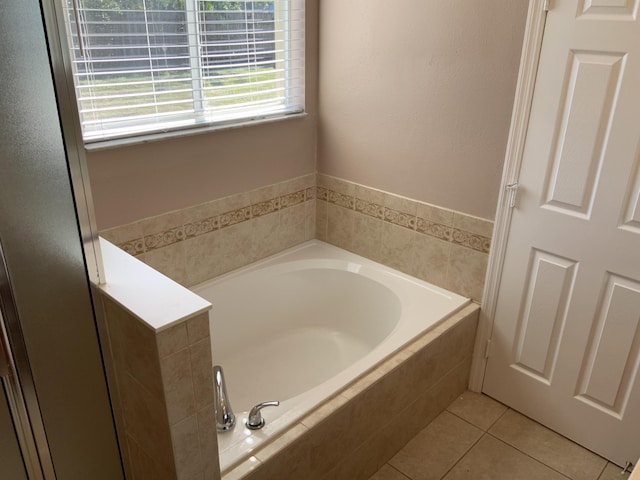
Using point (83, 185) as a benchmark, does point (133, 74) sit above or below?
above

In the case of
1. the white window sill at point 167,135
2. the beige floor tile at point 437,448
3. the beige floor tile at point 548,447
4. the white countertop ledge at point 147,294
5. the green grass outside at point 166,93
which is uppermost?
the green grass outside at point 166,93

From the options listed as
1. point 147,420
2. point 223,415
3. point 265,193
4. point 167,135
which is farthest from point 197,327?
point 265,193

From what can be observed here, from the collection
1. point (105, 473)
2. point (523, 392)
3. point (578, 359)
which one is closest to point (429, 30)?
point (578, 359)

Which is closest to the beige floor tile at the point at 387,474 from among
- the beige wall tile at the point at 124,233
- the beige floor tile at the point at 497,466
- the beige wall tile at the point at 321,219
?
the beige floor tile at the point at 497,466

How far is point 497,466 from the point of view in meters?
2.11

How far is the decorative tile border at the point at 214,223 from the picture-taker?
7.14 feet

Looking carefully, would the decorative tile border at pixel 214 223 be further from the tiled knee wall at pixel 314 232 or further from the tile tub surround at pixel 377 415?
the tile tub surround at pixel 377 415

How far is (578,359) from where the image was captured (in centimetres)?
Answer: 209

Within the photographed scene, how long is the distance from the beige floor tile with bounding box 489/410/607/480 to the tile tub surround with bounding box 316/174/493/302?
55cm

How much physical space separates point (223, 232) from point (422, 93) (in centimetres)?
106

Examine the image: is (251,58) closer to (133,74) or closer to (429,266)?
(133,74)

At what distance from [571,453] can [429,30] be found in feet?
5.90

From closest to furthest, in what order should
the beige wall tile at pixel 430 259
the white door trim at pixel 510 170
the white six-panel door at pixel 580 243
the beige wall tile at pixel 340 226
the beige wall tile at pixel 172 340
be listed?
the beige wall tile at pixel 172 340 < the white six-panel door at pixel 580 243 < the white door trim at pixel 510 170 < the beige wall tile at pixel 430 259 < the beige wall tile at pixel 340 226

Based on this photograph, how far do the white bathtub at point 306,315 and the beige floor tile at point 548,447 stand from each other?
1.82 feet
